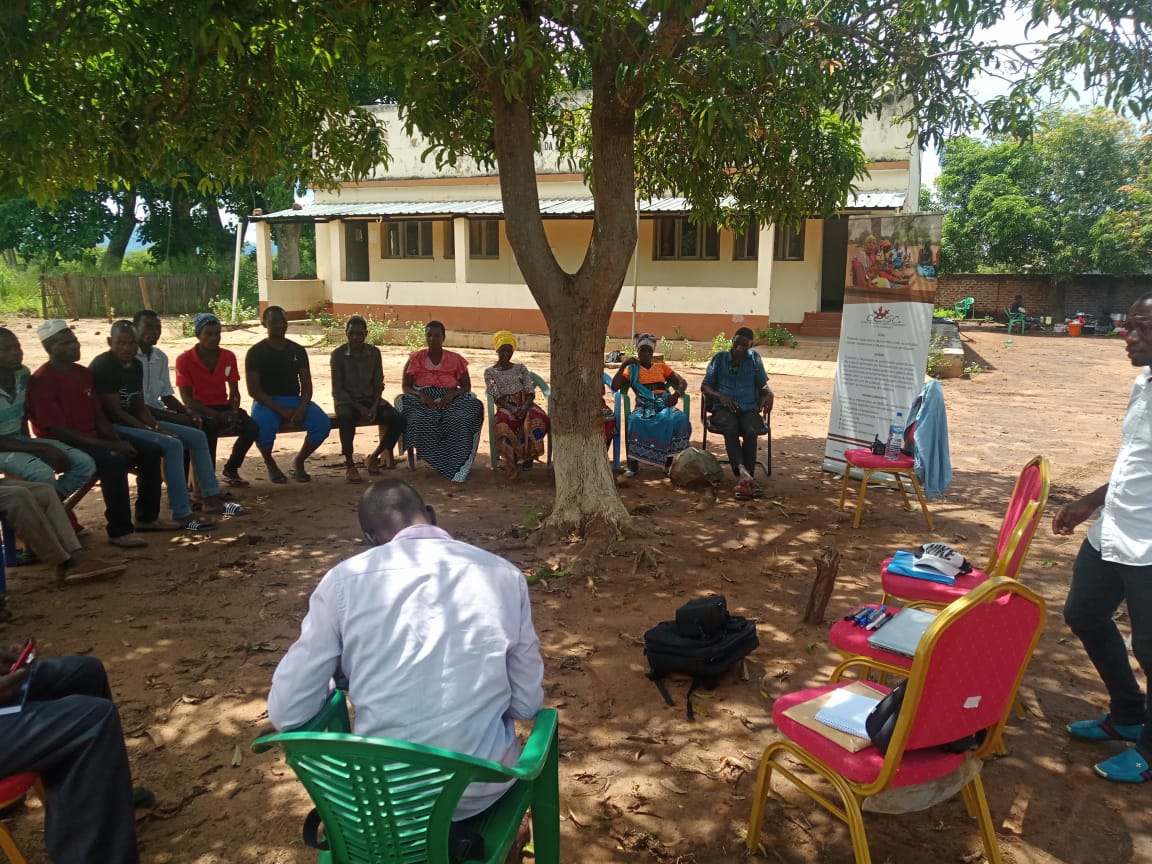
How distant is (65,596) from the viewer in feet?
16.2

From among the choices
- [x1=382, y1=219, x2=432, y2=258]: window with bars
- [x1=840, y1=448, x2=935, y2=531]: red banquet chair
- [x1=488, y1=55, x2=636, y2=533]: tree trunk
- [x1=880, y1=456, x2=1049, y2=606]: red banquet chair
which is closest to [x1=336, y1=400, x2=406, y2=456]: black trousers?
[x1=488, y1=55, x2=636, y2=533]: tree trunk

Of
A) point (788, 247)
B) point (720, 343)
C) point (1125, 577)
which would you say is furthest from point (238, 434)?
point (788, 247)

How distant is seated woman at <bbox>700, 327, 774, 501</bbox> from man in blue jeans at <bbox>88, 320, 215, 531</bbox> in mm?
4194

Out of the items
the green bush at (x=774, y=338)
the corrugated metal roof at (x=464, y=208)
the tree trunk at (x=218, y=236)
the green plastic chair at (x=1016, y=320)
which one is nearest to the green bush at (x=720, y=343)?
the green bush at (x=774, y=338)

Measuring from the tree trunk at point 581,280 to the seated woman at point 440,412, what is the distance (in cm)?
179

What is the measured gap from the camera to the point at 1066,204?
2770 cm

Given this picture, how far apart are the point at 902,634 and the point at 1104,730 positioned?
1067mm

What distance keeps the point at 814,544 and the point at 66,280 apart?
2482cm

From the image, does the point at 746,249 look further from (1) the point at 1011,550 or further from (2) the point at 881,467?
(1) the point at 1011,550

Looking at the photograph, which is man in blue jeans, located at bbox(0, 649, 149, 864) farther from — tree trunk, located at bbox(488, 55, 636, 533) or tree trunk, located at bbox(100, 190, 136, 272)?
tree trunk, located at bbox(100, 190, 136, 272)

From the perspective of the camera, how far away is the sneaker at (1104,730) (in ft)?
11.2

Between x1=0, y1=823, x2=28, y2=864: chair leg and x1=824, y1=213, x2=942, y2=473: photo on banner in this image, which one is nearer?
x1=0, y1=823, x2=28, y2=864: chair leg

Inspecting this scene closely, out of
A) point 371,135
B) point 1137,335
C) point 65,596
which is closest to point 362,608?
point 1137,335

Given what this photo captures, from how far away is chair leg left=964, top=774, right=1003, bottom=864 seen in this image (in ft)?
8.57
